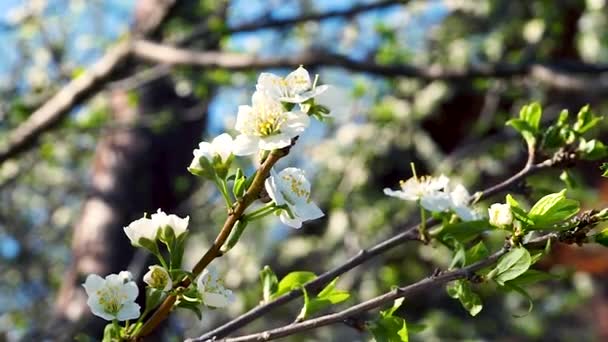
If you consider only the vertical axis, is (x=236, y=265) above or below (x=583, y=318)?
above

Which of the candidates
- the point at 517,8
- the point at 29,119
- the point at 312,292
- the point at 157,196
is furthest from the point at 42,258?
the point at 312,292

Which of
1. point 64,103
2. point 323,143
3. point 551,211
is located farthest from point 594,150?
point 323,143

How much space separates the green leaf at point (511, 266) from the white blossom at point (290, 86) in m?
0.22

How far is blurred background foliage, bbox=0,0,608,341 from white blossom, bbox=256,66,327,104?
145cm

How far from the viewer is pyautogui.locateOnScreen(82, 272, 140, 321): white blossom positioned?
76 centimetres

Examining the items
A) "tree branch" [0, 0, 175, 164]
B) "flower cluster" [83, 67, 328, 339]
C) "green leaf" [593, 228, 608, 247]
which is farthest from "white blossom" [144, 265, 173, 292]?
"tree branch" [0, 0, 175, 164]

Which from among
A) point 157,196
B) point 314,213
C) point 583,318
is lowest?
point 583,318

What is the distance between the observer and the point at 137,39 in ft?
8.42

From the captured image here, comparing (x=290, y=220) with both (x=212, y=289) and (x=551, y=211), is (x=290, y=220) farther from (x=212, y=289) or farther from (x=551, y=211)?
(x=551, y=211)

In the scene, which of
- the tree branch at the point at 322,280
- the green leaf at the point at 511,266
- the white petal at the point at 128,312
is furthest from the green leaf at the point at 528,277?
the white petal at the point at 128,312

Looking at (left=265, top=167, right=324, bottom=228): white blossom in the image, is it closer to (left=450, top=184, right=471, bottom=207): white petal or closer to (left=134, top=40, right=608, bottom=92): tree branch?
(left=450, top=184, right=471, bottom=207): white petal

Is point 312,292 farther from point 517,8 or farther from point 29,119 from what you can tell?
point 517,8

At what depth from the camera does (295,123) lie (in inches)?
28.4

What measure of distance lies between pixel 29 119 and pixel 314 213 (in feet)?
6.82
